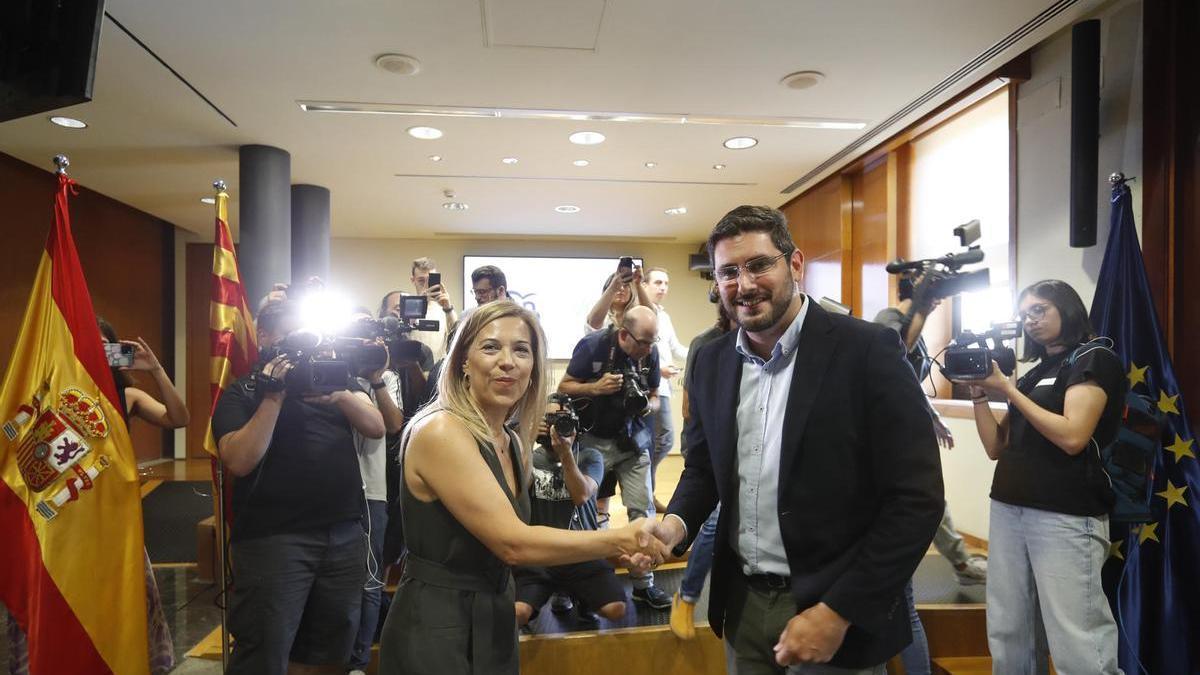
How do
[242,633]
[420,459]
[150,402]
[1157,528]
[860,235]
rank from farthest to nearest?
1. [860,235]
2. [150,402]
3. [1157,528]
4. [242,633]
5. [420,459]

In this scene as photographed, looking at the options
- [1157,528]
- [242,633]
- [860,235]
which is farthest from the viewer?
[860,235]

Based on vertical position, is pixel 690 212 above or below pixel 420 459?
above

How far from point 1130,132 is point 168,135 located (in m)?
5.44

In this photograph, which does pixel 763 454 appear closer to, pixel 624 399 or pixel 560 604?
pixel 624 399

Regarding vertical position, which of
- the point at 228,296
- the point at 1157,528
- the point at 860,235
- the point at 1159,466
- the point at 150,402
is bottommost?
the point at 1157,528

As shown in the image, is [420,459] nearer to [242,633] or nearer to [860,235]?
[242,633]

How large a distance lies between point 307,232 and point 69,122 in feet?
5.97

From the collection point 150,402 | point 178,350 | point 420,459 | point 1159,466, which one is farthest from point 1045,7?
point 178,350

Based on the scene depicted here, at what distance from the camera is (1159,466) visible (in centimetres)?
257

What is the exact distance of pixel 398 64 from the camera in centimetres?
356

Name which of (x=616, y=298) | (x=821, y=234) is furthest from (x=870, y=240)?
(x=616, y=298)

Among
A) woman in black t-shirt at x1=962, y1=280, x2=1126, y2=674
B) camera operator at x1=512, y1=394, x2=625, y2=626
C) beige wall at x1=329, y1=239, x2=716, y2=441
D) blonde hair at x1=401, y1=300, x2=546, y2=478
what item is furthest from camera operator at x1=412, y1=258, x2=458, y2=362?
beige wall at x1=329, y1=239, x2=716, y2=441

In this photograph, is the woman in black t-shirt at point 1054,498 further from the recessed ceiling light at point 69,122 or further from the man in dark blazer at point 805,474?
the recessed ceiling light at point 69,122

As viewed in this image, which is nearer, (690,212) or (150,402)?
(150,402)
